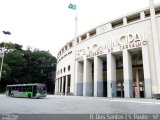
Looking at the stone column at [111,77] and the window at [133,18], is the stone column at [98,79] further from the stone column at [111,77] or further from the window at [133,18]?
the window at [133,18]

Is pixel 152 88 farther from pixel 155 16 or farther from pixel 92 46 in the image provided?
pixel 92 46

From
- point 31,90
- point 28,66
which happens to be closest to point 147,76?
point 31,90

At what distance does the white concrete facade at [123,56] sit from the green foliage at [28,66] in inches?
887

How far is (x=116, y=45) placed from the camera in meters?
34.0

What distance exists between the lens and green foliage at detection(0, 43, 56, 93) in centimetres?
6041

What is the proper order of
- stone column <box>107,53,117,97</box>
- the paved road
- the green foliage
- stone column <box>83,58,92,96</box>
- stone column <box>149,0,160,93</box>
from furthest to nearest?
the green foliage → stone column <box>83,58,92,96</box> → stone column <box>107,53,117,97</box> → stone column <box>149,0,160,93</box> → the paved road

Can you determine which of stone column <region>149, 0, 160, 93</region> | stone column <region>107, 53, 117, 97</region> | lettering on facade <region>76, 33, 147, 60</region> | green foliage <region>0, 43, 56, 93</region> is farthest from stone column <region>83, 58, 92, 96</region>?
green foliage <region>0, 43, 56, 93</region>

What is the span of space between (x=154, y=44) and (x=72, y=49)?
23.0m

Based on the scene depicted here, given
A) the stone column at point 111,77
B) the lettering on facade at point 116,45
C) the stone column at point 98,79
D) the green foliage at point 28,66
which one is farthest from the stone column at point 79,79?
the green foliage at point 28,66

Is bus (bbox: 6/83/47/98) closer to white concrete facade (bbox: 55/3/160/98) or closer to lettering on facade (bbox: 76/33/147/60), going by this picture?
white concrete facade (bbox: 55/3/160/98)

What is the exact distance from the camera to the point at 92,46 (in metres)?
39.6

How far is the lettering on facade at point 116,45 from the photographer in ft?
102

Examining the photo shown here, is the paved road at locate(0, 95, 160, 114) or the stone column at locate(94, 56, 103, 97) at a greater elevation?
the stone column at locate(94, 56, 103, 97)

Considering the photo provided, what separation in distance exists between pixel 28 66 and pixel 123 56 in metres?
44.7
